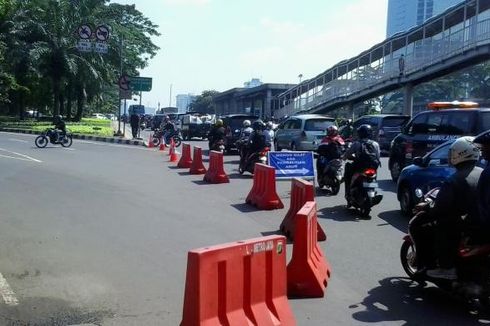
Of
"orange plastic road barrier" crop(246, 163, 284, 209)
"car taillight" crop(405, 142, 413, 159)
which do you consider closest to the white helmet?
"orange plastic road barrier" crop(246, 163, 284, 209)

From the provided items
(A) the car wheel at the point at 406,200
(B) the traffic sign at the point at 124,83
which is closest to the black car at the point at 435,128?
(A) the car wheel at the point at 406,200

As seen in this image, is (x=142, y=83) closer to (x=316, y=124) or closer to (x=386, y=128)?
(x=316, y=124)

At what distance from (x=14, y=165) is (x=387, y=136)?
14160 millimetres

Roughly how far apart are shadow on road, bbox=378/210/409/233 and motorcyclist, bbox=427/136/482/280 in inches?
147

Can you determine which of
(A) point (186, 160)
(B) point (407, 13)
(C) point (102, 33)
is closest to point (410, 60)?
(C) point (102, 33)

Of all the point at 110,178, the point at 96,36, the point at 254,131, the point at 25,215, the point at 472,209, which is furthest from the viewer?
the point at 96,36

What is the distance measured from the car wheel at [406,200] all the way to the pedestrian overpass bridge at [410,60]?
17703mm

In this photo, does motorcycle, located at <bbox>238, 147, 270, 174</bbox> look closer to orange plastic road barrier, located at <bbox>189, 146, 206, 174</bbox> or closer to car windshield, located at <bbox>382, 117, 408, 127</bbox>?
orange plastic road barrier, located at <bbox>189, 146, 206, 174</bbox>

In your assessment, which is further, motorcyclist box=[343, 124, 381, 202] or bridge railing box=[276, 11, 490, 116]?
bridge railing box=[276, 11, 490, 116]

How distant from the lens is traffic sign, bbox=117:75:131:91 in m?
31.8

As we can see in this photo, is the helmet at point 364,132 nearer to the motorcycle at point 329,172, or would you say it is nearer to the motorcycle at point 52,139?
the motorcycle at point 329,172

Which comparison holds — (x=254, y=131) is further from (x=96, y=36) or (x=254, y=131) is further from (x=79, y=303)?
(x=96, y=36)

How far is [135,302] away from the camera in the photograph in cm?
560

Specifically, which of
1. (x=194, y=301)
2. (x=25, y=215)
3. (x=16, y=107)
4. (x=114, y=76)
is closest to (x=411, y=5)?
(x=114, y=76)
